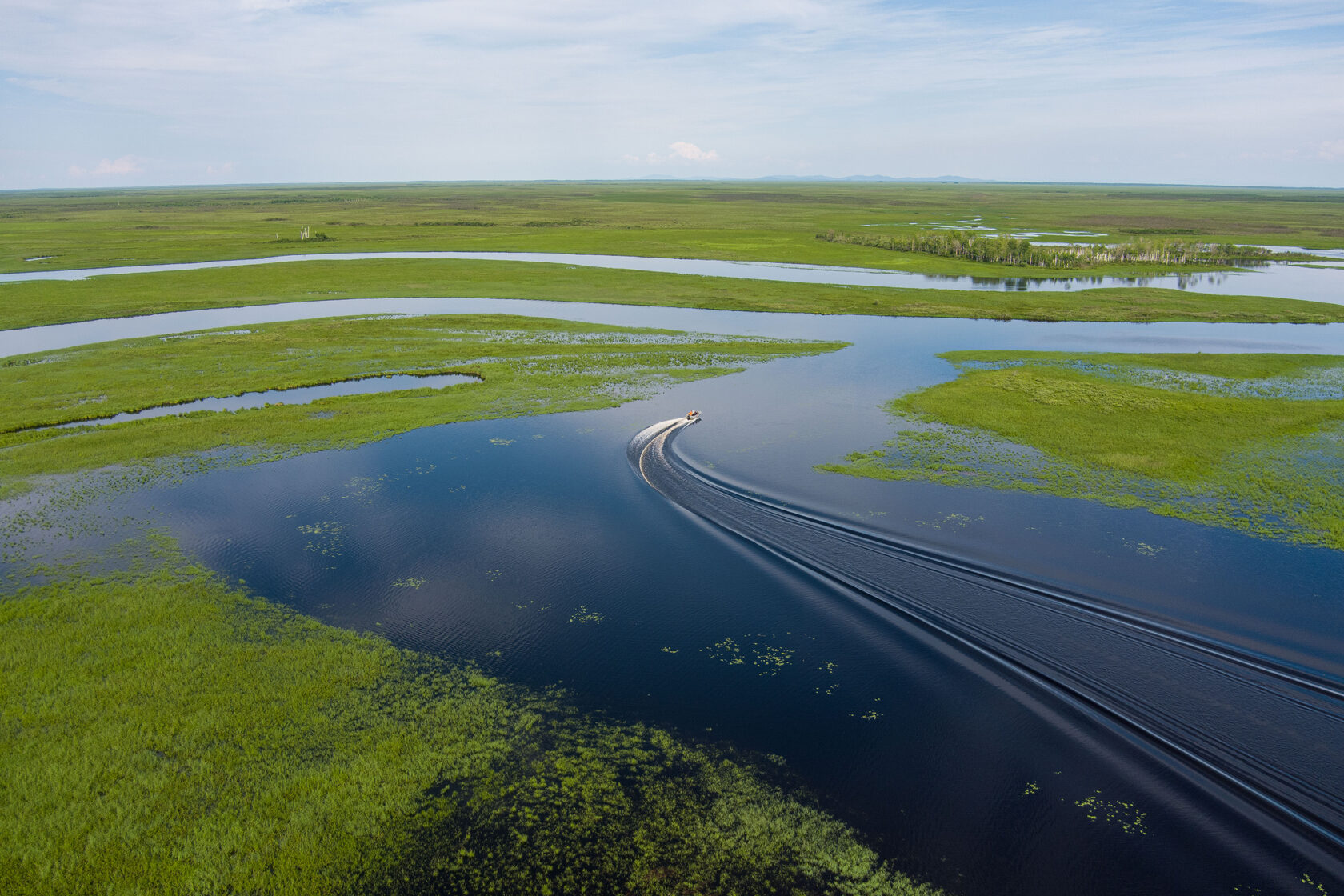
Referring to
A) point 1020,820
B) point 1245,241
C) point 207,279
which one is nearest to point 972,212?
point 1245,241

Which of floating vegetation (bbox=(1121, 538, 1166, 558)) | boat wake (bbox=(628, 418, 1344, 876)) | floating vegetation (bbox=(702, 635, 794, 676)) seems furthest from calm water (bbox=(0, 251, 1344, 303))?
floating vegetation (bbox=(702, 635, 794, 676))

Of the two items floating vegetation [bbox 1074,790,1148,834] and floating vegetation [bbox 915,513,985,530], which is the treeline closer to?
floating vegetation [bbox 915,513,985,530]

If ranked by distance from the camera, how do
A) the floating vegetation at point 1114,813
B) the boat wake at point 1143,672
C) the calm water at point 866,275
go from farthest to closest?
the calm water at point 866,275 < the boat wake at point 1143,672 < the floating vegetation at point 1114,813

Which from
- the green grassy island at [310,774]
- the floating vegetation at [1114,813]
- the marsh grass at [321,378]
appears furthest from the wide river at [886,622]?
the marsh grass at [321,378]

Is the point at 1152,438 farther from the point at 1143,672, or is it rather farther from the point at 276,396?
the point at 276,396

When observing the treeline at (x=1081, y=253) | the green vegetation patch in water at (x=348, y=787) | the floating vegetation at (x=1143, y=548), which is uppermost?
the treeline at (x=1081, y=253)

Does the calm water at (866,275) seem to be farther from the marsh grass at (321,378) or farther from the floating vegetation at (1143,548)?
the floating vegetation at (1143,548)
